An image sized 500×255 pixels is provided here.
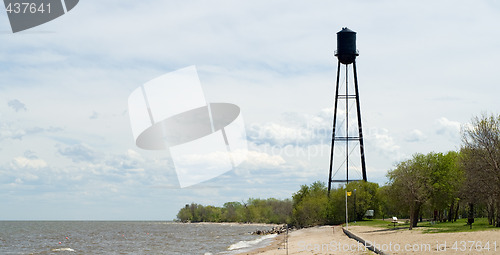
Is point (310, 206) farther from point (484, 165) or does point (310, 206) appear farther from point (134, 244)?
point (484, 165)

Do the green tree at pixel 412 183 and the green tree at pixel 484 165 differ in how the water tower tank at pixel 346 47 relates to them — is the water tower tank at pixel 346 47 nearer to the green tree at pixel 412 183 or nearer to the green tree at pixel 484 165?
the green tree at pixel 412 183

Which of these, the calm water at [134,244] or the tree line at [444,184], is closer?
the tree line at [444,184]

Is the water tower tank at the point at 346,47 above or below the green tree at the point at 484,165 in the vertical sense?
above

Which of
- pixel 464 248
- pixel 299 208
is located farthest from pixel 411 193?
pixel 299 208

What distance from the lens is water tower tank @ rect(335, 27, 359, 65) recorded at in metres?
79.5

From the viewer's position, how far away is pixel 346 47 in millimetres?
79625

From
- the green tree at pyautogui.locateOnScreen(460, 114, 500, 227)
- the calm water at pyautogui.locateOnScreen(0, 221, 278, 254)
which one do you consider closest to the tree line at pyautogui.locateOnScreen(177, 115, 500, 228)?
the green tree at pyautogui.locateOnScreen(460, 114, 500, 227)

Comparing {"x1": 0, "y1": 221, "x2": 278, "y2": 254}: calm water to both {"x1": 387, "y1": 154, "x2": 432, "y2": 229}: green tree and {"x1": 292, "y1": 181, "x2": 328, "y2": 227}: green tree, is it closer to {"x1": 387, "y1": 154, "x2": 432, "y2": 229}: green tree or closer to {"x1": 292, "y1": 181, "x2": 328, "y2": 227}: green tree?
{"x1": 292, "y1": 181, "x2": 328, "y2": 227}: green tree

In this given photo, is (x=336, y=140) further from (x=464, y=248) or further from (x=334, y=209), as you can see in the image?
(x=464, y=248)

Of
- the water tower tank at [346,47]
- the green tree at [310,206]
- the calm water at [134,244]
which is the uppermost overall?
the water tower tank at [346,47]

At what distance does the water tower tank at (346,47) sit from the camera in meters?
79.5

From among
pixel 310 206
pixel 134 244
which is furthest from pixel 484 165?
pixel 310 206

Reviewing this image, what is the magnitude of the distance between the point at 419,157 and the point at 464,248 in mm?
35849

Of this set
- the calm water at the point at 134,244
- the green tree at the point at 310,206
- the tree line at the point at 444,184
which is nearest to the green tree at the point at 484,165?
the tree line at the point at 444,184
